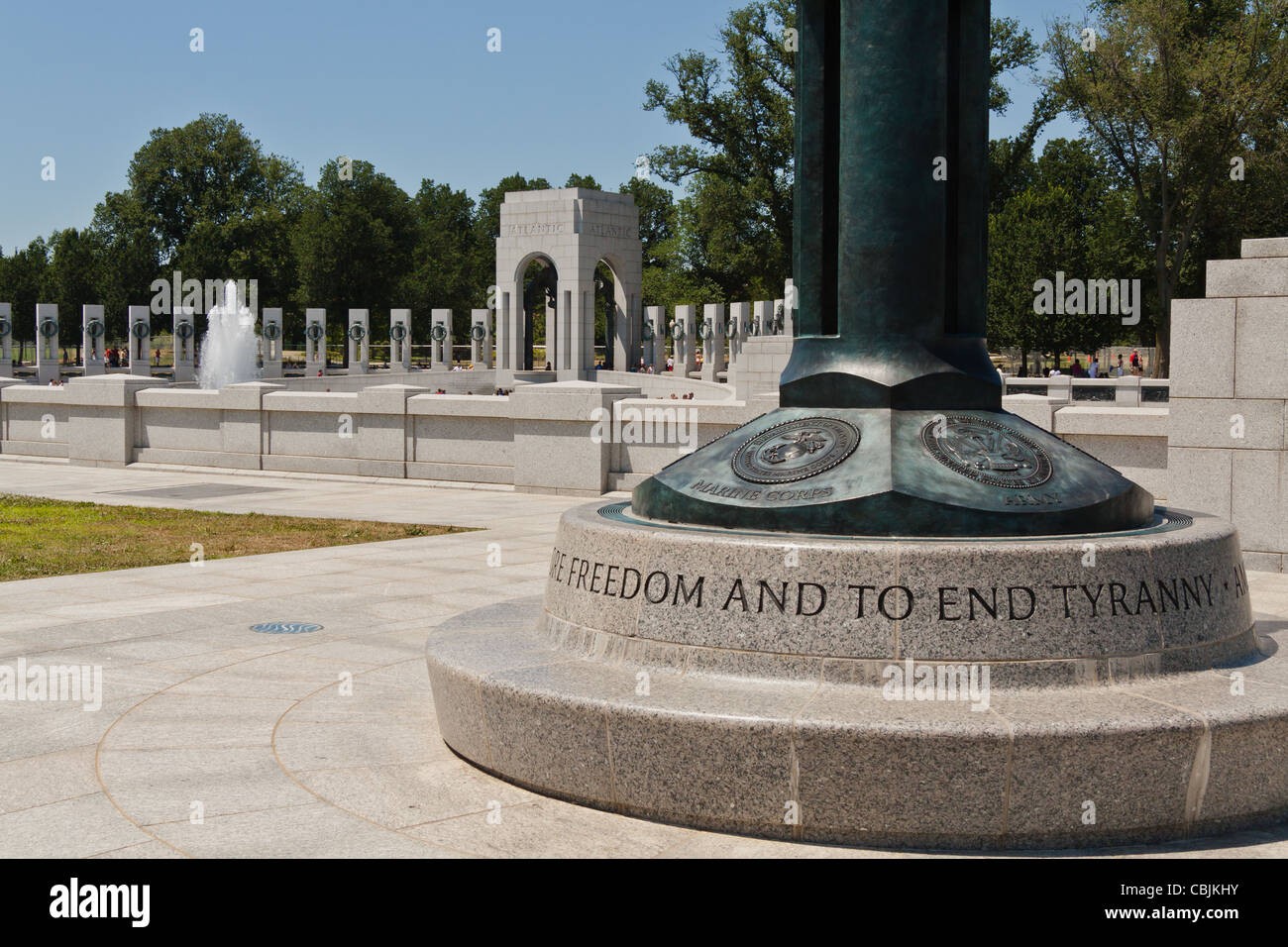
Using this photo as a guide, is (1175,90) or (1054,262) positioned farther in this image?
(1054,262)

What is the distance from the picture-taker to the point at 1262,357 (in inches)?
446

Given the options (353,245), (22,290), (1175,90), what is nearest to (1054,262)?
(1175,90)

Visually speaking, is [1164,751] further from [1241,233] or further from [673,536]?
[1241,233]

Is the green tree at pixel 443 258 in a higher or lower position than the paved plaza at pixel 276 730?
higher

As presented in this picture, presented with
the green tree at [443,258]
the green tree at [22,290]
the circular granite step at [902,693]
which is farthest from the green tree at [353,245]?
the circular granite step at [902,693]

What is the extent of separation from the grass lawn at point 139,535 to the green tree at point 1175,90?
32534 mm

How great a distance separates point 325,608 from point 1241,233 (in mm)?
45606

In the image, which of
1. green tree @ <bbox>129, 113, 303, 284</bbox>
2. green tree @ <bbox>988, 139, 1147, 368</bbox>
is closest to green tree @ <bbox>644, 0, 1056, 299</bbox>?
green tree @ <bbox>988, 139, 1147, 368</bbox>

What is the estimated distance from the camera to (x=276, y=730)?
6.16 metres

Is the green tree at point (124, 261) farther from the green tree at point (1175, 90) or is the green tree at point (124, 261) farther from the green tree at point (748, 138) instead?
the green tree at point (1175, 90)

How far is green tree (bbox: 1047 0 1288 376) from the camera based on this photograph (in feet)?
129

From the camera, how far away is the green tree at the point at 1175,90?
39312mm

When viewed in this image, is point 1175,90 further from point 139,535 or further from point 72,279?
point 72,279

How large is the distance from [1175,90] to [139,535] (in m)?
36.9
